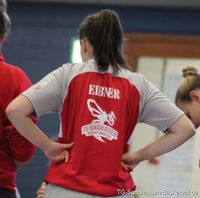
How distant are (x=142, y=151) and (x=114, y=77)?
29 cm

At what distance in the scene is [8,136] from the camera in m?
1.59

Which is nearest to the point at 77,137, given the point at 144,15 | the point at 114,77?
the point at 114,77

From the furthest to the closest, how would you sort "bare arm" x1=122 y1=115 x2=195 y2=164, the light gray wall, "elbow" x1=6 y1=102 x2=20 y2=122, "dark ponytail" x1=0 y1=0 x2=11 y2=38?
the light gray wall → "dark ponytail" x1=0 y1=0 x2=11 y2=38 → "bare arm" x1=122 y1=115 x2=195 y2=164 → "elbow" x1=6 y1=102 x2=20 y2=122

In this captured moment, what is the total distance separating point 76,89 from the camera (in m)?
1.45

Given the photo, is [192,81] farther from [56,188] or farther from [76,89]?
[56,188]

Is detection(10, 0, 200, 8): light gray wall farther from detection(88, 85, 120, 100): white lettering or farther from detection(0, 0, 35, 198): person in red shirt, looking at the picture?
detection(88, 85, 120, 100): white lettering

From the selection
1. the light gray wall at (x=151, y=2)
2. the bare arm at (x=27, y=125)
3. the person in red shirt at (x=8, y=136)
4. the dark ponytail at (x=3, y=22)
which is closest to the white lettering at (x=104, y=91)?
the bare arm at (x=27, y=125)

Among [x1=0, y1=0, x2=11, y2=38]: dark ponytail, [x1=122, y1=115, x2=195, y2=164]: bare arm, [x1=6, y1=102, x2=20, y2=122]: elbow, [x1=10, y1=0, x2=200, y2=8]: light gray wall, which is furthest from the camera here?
[x1=10, y1=0, x2=200, y2=8]: light gray wall

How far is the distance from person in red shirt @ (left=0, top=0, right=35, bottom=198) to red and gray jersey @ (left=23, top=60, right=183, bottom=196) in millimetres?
184

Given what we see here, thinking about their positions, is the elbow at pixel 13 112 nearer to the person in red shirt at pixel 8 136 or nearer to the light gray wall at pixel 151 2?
the person in red shirt at pixel 8 136

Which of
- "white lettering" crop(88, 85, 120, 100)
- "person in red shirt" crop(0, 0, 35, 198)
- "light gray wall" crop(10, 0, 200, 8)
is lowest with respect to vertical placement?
"person in red shirt" crop(0, 0, 35, 198)

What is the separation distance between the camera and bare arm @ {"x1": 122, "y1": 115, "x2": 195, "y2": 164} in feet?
4.91

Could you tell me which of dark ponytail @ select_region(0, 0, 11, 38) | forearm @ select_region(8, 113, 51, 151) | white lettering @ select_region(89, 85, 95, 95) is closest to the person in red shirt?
dark ponytail @ select_region(0, 0, 11, 38)

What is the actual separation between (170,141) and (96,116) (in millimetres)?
295
